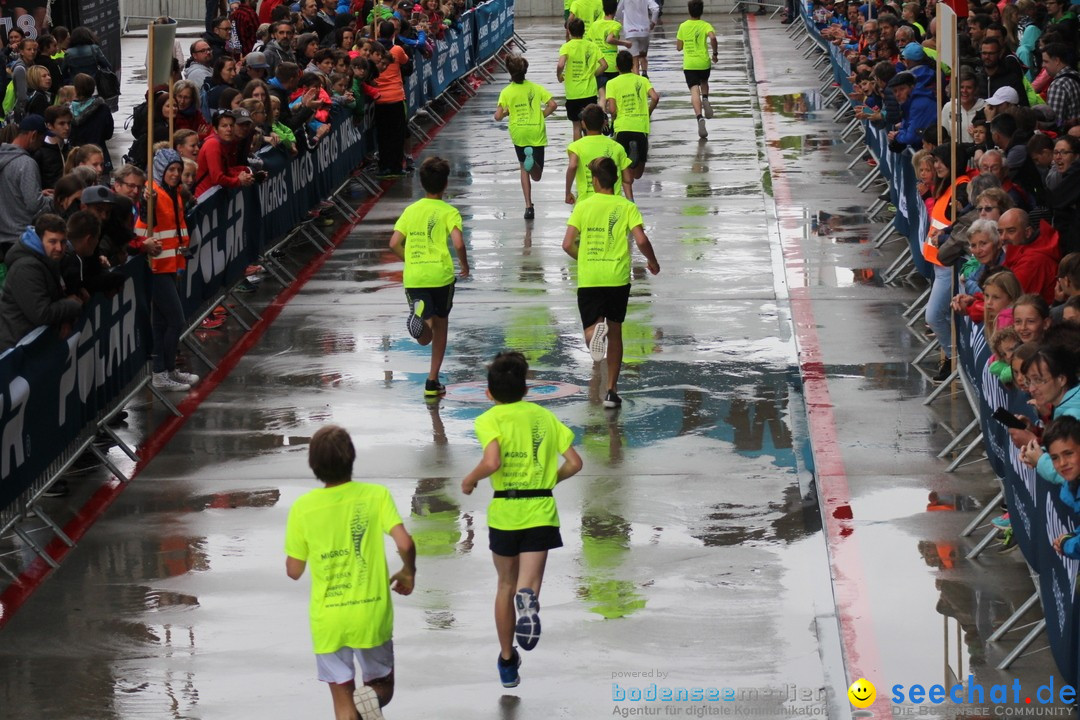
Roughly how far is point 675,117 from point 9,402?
21.5 metres

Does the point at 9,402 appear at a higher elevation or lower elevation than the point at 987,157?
lower

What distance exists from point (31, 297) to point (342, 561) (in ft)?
15.5

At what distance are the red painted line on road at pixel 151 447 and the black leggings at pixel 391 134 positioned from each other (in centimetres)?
373

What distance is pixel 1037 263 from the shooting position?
12.3 m

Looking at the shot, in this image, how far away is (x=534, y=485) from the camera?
8.70 metres

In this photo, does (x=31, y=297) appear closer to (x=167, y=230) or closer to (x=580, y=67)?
(x=167, y=230)

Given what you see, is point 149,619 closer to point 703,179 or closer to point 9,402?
point 9,402

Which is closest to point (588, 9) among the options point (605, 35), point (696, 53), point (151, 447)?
point (605, 35)

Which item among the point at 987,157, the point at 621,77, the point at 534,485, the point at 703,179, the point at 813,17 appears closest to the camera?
the point at 534,485

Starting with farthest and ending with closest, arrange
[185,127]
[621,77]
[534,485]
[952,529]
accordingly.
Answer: [621,77]
[185,127]
[952,529]
[534,485]

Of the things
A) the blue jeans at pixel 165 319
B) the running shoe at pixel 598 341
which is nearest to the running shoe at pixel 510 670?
the running shoe at pixel 598 341

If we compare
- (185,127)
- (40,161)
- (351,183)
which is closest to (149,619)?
(40,161)

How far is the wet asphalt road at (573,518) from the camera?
9016 mm

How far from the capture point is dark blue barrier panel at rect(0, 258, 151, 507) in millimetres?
10461
